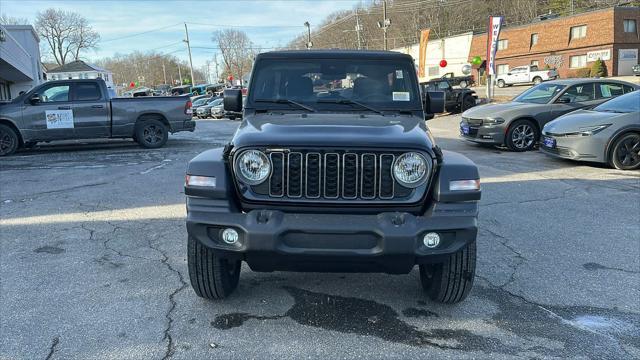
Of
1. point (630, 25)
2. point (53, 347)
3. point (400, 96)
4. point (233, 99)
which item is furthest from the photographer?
point (630, 25)

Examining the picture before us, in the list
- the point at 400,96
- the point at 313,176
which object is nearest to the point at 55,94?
the point at 400,96

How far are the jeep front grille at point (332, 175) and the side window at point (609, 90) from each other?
10356 mm

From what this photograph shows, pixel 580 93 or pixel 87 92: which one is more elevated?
pixel 87 92

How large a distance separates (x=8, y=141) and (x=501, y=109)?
12162 mm

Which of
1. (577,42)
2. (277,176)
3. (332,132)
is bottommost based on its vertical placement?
(277,176)

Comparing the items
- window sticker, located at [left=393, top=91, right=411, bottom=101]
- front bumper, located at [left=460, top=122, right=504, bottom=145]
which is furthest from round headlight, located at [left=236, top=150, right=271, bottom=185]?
front bumper, located at [left=460, top=122, right=504, bottom=145]

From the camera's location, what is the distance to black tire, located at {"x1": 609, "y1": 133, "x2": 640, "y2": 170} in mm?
8703

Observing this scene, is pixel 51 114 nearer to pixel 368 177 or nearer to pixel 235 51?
pixel 368 177

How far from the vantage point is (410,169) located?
324 cm

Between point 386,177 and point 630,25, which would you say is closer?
point 386,177

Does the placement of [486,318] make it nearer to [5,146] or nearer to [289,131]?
[289,131]

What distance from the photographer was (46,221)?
20.4ft

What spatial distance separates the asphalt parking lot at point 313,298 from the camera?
3150 millimetres

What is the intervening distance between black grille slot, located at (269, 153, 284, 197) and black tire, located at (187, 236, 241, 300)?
0.62 meters
